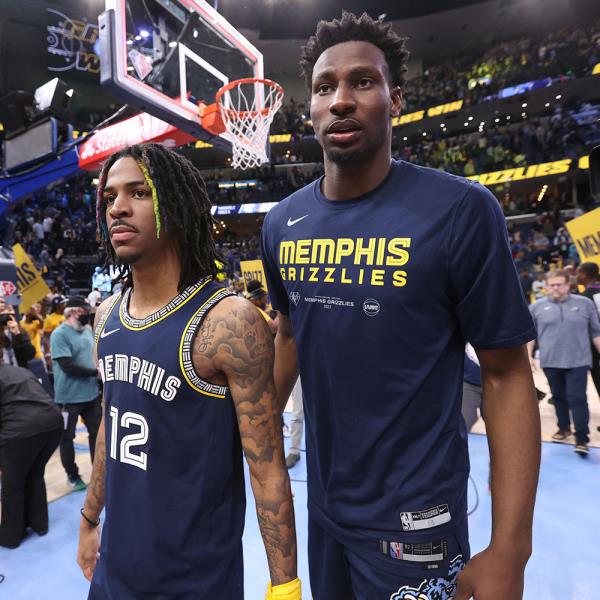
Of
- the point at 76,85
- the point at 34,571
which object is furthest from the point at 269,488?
the point at 76,85

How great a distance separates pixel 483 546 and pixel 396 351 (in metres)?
2.66

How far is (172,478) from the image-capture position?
1.34 meters

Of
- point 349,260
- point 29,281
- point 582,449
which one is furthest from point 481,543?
point 29,281

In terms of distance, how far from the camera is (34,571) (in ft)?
10.0

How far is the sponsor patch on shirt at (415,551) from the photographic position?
1.13m

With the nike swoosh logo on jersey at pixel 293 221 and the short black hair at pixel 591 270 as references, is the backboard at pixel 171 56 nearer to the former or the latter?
the nike swoosh logo on jersey at pixel 293 221

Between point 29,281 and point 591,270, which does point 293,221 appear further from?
point 29,281

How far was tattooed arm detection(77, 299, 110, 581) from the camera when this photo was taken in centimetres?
169

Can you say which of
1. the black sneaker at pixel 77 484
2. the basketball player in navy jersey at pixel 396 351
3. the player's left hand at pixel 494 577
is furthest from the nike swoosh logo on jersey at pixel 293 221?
the black sneaker at pixel 77 484

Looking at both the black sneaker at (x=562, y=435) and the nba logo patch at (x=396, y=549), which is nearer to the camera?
the nba logo patch at (x=396, y=549)

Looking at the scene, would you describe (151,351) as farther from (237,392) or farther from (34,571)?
(34,571)

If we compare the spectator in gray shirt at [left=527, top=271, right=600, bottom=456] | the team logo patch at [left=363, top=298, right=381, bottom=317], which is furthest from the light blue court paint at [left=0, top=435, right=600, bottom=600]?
the team logo patch at [left=363, top=298, right=381, bottom=317]

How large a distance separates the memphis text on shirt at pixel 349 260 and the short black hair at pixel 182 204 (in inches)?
16.3

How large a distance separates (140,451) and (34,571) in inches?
102
